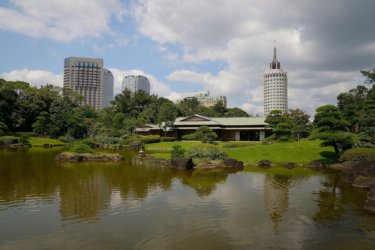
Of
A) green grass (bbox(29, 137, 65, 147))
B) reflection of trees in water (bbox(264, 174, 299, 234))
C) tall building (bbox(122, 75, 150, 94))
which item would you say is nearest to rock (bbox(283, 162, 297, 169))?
reflection of trees in water (bbox(264, 174, 299, 234))

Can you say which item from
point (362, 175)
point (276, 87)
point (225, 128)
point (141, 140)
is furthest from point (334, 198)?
point (276, 87)

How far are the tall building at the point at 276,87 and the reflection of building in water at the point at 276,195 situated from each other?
13603 centimetres

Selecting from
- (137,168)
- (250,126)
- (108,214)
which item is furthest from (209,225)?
(250,126)

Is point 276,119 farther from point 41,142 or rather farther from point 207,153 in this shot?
point 41,142

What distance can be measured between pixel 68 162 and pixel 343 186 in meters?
24.0

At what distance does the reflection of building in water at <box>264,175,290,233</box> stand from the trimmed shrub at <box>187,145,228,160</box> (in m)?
7.14

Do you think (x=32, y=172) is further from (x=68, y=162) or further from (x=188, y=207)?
(x=188, y=207)

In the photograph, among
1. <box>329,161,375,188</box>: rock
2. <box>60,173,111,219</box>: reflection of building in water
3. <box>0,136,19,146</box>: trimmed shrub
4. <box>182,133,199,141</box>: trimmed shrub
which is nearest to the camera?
<box>60,173,111,219</box>: reflection of building in water

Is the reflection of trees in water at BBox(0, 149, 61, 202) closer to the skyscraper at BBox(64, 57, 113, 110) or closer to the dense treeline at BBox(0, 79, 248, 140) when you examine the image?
the dense treeline at BBox(0, 79, 248, 140)

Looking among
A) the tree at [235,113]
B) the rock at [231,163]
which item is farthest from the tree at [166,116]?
the tree at [235,113]

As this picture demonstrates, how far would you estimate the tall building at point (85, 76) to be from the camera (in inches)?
6594

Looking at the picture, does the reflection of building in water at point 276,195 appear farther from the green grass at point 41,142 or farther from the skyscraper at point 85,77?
the skyscraper at point 85,77

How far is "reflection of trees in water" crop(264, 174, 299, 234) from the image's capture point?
13.6 metres

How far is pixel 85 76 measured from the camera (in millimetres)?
171125
